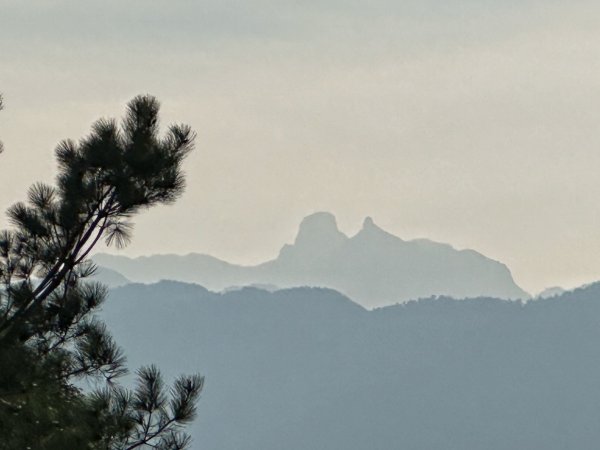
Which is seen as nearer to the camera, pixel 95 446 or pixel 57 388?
pixel 95 446

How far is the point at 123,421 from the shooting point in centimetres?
2284

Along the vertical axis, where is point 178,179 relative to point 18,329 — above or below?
above

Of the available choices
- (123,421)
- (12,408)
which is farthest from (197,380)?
(12,408)

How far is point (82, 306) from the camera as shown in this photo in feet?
80.4

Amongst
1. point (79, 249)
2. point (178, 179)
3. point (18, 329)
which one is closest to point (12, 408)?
point (18, 329)

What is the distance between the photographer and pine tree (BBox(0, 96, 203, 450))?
22.4m

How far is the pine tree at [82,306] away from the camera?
73.5 ft

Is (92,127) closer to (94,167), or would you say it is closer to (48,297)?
(94,167)

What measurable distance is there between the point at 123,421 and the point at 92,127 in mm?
4303

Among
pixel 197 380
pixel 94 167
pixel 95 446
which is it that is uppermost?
pixel 94 167

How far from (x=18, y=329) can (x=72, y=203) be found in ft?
7.51

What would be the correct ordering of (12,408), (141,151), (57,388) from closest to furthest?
(141,151)
(12,408)
(57,388)

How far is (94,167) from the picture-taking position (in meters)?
22.6

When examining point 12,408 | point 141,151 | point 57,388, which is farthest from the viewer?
point 57,388
